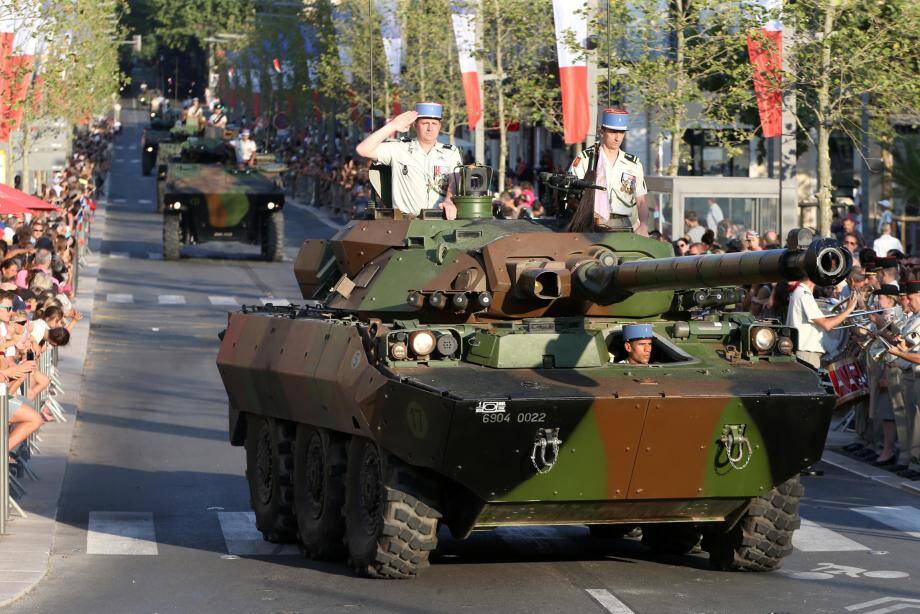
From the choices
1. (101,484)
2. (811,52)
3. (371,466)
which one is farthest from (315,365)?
(811,52)

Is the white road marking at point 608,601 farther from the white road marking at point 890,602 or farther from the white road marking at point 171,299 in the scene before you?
the white road marking at point 171,299

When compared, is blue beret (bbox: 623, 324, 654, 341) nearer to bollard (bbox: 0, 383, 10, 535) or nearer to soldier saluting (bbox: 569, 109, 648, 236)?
soldier saluting (bbox: 569, 109, 648, 236)

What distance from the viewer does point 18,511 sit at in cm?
1574

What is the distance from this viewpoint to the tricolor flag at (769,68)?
85.6 ft

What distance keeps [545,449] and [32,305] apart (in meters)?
9.27

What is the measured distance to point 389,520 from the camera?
41.1 feet

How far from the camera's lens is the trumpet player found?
17.5m

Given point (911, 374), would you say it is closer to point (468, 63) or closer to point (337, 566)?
point (337, 566)

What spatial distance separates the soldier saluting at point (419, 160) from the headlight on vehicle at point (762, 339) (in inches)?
110

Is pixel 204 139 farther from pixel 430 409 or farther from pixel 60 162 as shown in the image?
pixel 430 409

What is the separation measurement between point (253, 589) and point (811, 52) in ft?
53.7

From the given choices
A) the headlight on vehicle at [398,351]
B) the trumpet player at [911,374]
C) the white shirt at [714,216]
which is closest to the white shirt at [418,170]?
the headlight on vehicle at [398,351]

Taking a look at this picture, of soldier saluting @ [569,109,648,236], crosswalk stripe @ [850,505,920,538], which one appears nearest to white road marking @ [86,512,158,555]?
soldier saluting @ [569,109,648,236]

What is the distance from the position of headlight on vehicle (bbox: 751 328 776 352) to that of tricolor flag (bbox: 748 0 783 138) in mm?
13013
